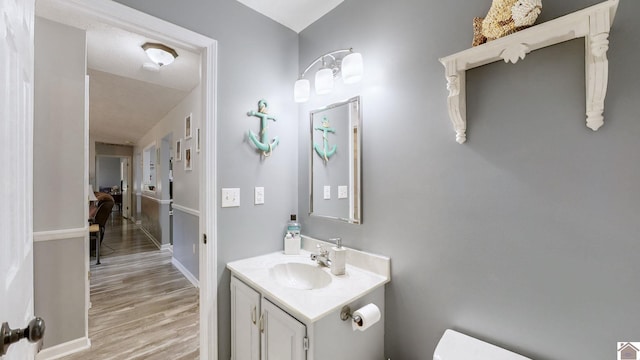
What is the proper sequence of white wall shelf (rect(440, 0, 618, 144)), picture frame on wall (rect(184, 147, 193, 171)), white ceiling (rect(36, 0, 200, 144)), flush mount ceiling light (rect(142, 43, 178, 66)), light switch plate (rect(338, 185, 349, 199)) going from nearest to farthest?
white wall shelf (rect(440, 0, 618, 144))
light switch plate (rect(338, 185, 349, 199))
white ceiling (rect(36, 0, 200, 144))
flush mount ceiling light (rect(142, 43, 178, 66))
picture frame on wall (rect(184, 147, 193, 171))

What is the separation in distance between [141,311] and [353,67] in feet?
9.63

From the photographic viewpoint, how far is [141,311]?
2414 mm

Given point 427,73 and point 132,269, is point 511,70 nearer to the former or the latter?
point 427,73

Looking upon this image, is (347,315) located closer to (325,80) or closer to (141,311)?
(325,80)

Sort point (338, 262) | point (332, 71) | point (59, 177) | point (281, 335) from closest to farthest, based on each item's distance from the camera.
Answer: point (281, 335)
point (338, 262)
point (332, 71)
point (59, 177)

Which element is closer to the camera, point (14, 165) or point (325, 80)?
point (14, 165)

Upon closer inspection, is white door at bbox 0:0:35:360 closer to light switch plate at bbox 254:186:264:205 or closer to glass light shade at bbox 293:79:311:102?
light switch plate at bbox 254:186:264:205

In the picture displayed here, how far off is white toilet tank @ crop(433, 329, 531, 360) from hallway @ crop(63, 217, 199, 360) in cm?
176

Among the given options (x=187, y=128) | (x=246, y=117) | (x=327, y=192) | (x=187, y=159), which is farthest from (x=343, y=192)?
(x=187, y=128)

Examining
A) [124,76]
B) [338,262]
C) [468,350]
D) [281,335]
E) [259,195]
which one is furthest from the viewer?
[124,76]

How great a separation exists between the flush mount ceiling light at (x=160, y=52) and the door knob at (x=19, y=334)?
2363 millimetres

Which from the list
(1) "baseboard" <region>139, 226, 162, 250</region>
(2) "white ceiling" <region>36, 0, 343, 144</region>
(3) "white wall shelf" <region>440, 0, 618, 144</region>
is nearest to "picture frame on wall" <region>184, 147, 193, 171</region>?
(2) "white ceiling" <region>36, 0, 343, 144</region>

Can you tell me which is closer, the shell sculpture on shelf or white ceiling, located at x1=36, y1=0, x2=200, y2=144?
the shell sculpture on shelf

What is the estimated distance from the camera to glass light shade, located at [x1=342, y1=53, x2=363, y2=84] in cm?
136
